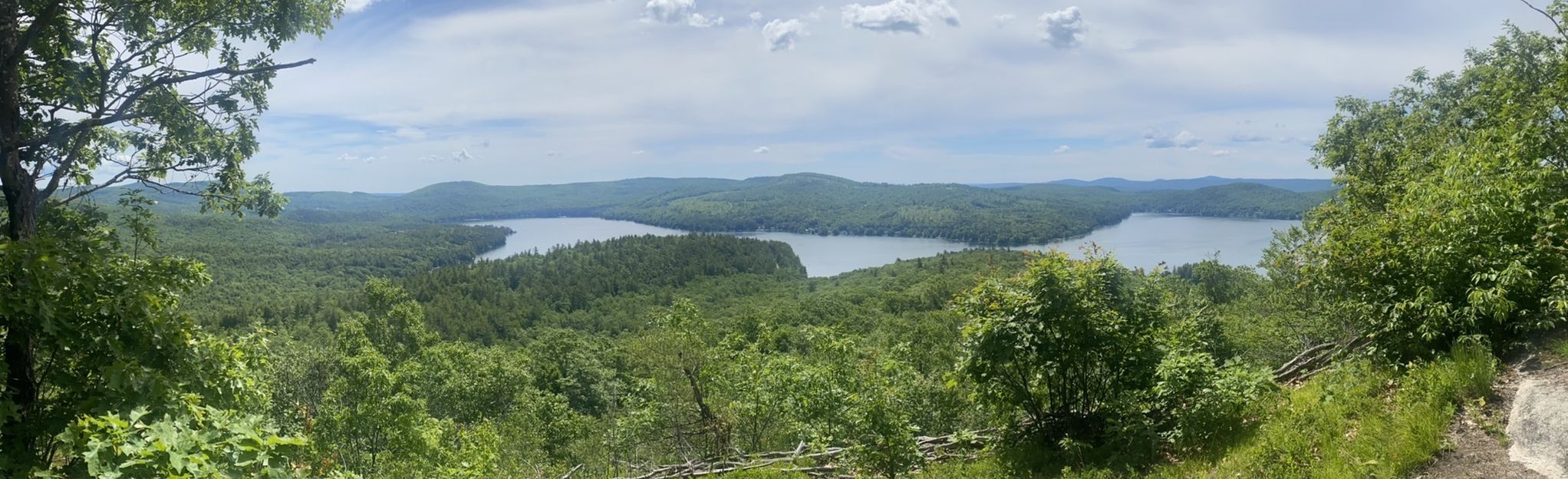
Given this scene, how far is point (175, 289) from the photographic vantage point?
18.7 feet

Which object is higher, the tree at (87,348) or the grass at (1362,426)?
the tree at (87,348)

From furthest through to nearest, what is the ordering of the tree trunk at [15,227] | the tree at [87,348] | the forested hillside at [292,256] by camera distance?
the forested hillside at [292,256] → the tree trunk at [15,227] → the tree at [87,348]

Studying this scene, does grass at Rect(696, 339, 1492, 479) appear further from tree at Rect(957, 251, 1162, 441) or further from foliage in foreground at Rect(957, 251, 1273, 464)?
tree at Rect(957, 251, 1162, 441)

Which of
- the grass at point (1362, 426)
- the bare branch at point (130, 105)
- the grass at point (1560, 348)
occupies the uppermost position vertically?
the bare branch at point (130, 105)

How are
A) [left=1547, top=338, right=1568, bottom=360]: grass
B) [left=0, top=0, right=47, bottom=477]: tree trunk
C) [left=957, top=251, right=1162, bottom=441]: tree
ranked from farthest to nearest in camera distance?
[left=957, top=251, right=1162, bottom=441]: tree
[left=1547, top=338, right=1568, bottom=360]: grass
[left=0, top=0, right=47, bottom=477]: tree trunk

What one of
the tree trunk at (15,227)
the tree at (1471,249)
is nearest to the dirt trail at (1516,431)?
the tree at (1471,249)

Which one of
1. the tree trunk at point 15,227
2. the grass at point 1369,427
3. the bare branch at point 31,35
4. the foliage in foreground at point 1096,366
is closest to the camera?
the tree trunk at point 15,227

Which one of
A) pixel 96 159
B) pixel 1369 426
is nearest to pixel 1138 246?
pixel 1369 426

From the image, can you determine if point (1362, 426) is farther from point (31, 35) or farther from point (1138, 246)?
point (1138, 246)

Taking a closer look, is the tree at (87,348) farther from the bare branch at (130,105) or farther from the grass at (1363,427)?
the grass at (1363,427)

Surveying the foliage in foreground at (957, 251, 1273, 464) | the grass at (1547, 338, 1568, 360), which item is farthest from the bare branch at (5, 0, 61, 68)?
the grass at (1547, 338, 1568, 360)

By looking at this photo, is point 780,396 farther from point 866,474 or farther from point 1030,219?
point 1030,219

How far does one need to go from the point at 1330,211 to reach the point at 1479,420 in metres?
9.61

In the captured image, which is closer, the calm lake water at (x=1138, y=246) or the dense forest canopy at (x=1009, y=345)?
the dense forest canopy at (x=1009, y=345)
